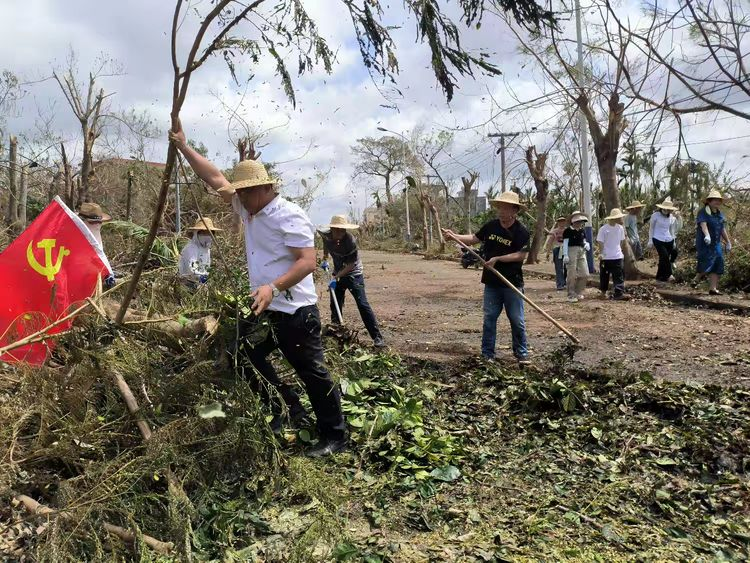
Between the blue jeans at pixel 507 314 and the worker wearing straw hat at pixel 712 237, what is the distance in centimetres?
523

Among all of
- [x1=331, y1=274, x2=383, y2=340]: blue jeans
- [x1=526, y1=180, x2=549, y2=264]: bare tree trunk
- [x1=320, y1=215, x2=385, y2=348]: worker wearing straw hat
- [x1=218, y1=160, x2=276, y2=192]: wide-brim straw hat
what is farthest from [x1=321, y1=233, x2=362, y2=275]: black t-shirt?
[x1=526, y1=180, x2=549, y2=264]: bare tree trunk

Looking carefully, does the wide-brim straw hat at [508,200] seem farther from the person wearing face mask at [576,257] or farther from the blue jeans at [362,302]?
the person wearing face mask at [576,257]

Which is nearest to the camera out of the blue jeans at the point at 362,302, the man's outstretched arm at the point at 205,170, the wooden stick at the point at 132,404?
the wooden stick at the point at 132,404

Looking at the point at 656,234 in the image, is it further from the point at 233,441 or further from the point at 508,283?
the point at 233,441

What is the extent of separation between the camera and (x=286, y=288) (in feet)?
10.7

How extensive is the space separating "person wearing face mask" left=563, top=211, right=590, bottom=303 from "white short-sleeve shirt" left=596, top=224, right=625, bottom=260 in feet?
1.03

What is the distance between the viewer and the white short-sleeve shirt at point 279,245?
11.0ft

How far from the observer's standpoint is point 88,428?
3.08m

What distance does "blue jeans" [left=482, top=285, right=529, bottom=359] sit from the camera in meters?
5.53

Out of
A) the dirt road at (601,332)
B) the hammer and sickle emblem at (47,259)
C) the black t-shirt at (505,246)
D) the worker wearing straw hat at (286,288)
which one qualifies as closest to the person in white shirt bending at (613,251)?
the dirt road at (601,332)

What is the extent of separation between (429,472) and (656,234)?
9062 mm

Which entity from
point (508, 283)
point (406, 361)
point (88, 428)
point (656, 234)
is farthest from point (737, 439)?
point (656, 234)

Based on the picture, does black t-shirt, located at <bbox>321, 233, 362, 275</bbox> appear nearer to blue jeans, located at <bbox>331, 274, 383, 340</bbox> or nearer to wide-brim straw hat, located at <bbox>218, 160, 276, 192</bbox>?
blue jeans, located at <bbox>331, 274, 383, 340</bbox>

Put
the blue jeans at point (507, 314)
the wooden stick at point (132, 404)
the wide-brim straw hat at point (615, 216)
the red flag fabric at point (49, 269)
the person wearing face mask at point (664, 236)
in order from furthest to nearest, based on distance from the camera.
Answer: the person wearing face mask at point (664, 236) → the wide-brim straw hat at point (615, 216) → the blue jeans at point (507, 314) → the red flag fabric at point (49, 269) → the wooden stick at point (132, 404)
